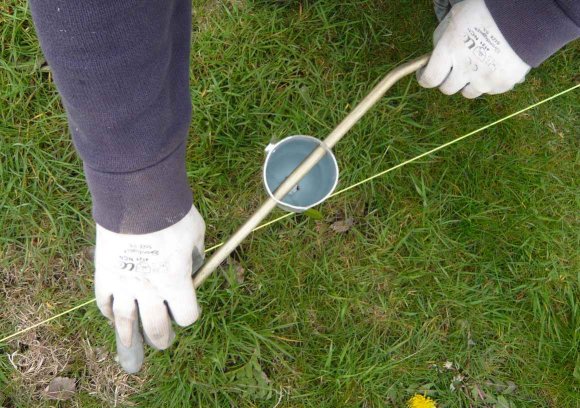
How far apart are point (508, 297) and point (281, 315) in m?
0.91

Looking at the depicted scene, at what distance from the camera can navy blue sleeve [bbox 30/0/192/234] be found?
100cm

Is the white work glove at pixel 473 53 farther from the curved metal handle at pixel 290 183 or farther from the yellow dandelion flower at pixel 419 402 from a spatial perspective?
the yellow dandelion flower at pixel 419 402

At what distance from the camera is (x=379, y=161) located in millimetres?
2068

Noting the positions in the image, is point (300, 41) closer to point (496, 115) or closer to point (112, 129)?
point (496, 115)

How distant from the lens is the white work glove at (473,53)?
5.37 feet

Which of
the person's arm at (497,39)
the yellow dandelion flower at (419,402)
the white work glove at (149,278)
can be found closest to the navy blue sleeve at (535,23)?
the person's arm at (497,39)

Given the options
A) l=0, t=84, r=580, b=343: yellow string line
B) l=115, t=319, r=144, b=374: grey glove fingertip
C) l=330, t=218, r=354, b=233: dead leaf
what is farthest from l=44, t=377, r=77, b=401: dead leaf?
l=330, t=218, r=354, b=233: dead leaf

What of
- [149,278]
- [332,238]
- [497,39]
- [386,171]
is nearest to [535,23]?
[497,39]

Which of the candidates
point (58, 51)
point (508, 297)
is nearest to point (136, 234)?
point (58, 51)

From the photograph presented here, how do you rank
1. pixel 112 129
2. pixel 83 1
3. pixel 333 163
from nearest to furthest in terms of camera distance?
pixel 83 1 → pixel 112 129 → pixel 333 163

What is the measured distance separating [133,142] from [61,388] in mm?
1204

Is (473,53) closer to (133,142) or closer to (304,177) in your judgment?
(304,177)

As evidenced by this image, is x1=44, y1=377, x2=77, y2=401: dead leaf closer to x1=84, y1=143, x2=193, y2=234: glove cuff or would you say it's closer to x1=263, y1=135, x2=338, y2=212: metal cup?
x1=84, y1=143, x2=193, y2=234: glove cuff

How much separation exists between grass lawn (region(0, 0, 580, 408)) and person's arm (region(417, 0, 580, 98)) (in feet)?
1.32
